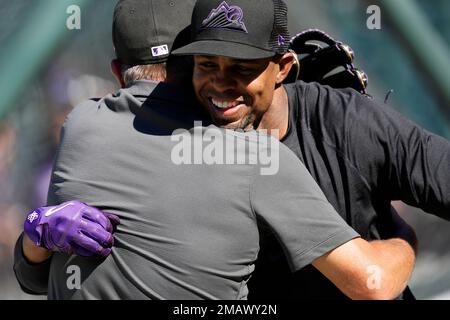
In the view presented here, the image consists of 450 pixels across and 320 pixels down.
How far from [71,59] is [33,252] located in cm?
147

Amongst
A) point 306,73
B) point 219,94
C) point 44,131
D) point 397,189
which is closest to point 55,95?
point 44,131

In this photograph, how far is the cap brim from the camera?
6.56 feet

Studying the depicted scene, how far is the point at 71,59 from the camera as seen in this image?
11.1 ft

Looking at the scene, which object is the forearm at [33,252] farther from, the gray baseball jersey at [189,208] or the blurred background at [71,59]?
the blurred background at [71,59]

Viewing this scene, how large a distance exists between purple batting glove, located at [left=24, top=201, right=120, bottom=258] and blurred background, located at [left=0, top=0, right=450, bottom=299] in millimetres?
1564

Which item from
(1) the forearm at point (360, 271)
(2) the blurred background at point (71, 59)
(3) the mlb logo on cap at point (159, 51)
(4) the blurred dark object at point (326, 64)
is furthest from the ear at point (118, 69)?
(2) the blurred background at point (71, 59)

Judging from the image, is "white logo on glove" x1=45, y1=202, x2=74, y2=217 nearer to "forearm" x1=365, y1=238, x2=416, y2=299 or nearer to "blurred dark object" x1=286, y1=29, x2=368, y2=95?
"forearm" x1=365, y1=238, x2=416, y2=299

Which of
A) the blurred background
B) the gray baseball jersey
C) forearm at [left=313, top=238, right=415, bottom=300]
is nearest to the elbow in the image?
forearm at [left=313, top=238, right=415, bottom=300]

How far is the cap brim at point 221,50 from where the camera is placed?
6.56 ft

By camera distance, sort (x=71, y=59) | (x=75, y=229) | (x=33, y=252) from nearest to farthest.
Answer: (x=75, y=229)
(x=33, y=252)
(x=71, y=59)

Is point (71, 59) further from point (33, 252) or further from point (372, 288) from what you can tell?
point (372, 288)

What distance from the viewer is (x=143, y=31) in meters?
2.13

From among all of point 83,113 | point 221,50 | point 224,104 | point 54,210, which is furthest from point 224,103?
point 54,210
